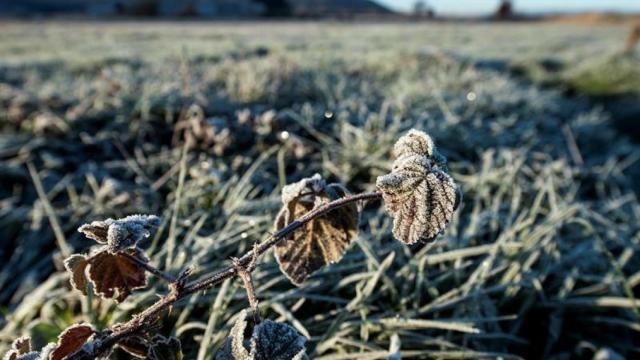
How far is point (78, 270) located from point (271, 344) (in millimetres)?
281

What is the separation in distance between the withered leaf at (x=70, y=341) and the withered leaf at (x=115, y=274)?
9cm

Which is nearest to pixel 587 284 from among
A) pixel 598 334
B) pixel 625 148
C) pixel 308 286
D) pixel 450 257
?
pixel 598 334

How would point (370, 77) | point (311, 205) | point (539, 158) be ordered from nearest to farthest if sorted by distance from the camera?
point (311, 205)
point (539, 158)
point (370, 77)

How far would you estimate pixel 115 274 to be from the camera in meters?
0.78

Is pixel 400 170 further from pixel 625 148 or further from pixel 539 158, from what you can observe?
pixel 625 148

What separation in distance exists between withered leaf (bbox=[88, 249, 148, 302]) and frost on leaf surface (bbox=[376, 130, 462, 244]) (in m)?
0.34

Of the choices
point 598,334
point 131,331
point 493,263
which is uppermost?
point 131,331

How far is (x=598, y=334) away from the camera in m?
1.47

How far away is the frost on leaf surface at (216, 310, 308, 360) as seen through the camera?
65 cm

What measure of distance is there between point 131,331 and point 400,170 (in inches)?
14.2

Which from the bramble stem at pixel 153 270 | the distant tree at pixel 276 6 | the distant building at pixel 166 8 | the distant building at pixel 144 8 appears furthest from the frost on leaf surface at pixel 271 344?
the distant tree at pixel 276 6

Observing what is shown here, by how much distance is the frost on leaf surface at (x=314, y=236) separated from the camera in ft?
2.69

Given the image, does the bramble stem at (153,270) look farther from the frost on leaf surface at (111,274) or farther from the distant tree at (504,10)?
the distant tree at (504,10)

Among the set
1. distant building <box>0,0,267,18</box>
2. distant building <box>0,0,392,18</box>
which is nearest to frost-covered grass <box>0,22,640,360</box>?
distant building <box>0,0,392,18</box>
